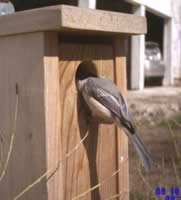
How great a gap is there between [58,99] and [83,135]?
0.82 ft

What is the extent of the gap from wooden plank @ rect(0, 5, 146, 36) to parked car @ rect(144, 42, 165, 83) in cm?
1086

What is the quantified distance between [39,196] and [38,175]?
7cm

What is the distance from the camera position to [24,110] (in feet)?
6.52

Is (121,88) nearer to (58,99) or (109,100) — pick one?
(109,100)

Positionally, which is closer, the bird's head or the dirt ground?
the bird's head

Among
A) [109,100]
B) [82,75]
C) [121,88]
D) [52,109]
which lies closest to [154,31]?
[121,88]

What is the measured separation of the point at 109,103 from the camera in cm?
200

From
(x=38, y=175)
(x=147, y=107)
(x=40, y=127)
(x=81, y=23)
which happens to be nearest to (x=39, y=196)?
(x=38, y=175)

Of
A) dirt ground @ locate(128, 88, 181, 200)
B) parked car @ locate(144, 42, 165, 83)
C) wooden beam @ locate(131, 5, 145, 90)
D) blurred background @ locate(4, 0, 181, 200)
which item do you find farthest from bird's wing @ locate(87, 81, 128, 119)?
parked car @ locate(144, 42, 165, 83)

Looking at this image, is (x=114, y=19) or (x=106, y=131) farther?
(x=106, y=131)

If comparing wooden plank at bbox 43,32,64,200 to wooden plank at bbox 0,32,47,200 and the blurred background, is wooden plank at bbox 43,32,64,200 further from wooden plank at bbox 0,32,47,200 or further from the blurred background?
the blurred background

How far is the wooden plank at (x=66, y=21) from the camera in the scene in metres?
1.80

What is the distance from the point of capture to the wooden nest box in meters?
1.90

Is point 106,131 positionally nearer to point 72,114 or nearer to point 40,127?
point 72,114
